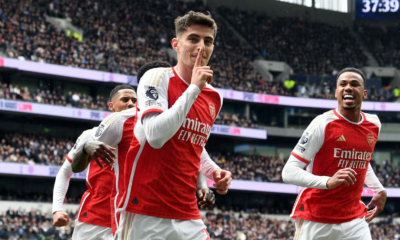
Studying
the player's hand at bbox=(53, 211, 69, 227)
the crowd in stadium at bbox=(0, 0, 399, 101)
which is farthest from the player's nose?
the crowd in stadium at bbox=(0, 0, 399, 101)

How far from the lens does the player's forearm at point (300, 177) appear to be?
20.9 ft

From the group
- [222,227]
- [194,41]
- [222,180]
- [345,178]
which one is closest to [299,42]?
[222,227]

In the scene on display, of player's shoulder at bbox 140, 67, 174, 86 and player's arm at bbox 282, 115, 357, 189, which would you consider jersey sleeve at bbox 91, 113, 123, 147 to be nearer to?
player's shoulder at bbox 140, 67, 174, 86

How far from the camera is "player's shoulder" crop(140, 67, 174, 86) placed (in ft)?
14.8

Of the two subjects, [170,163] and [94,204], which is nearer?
[170,163]

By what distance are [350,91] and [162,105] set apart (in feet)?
10.9

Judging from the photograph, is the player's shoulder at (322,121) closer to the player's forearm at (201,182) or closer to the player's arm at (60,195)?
the player's forearm at (201,182)

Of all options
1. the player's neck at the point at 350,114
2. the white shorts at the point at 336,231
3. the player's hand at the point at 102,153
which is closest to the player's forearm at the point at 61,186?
the player's hand at the point at 102,153

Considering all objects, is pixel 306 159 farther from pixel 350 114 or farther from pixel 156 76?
pixel 156 76

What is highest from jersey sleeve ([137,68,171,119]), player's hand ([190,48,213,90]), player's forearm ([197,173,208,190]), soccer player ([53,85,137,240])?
player's hand ([190,48,213,90])

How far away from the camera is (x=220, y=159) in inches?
1719

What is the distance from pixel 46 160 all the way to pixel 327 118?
2862 centimetres

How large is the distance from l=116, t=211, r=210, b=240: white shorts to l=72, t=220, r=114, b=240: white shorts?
2591 mm

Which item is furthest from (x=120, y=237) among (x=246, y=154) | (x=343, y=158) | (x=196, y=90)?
(x=246, y=154)
